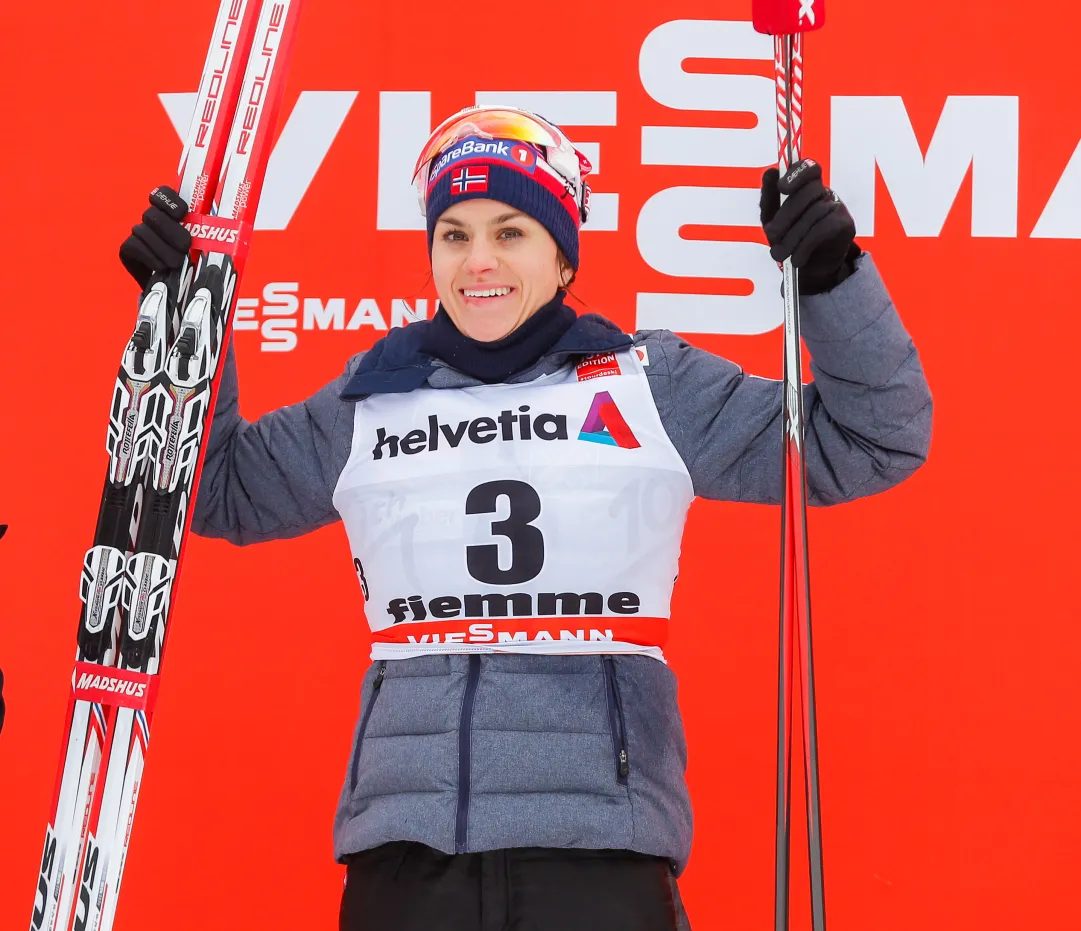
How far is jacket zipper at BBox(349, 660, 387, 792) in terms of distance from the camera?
1.46 m

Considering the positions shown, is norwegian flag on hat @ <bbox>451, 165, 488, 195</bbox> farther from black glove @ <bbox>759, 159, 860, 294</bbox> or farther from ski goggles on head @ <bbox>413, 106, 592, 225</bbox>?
black glove @ <bbox>759, 159, 860, 294</bbox>

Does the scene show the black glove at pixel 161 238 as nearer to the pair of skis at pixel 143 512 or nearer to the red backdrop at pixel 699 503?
the pair of skis at pixel 143 512

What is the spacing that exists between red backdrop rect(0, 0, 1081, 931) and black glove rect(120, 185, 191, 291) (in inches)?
27.6

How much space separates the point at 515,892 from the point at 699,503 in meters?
1.03

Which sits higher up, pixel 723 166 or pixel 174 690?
pixel 723 166

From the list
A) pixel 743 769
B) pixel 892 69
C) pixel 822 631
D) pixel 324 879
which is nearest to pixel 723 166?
pixel 892 69

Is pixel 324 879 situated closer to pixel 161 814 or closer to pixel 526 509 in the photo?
pixel 161 814

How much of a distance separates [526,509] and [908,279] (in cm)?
106

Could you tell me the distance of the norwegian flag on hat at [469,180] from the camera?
151 cm

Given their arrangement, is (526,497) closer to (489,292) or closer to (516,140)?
(489,292)

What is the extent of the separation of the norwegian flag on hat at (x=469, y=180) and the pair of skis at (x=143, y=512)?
277 millimetres

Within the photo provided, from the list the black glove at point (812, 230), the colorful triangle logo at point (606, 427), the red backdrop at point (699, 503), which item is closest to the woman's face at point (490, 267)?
the colorful triangle logo at point (606, 427)

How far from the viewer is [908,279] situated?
89.0 inches

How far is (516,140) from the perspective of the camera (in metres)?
1.55
